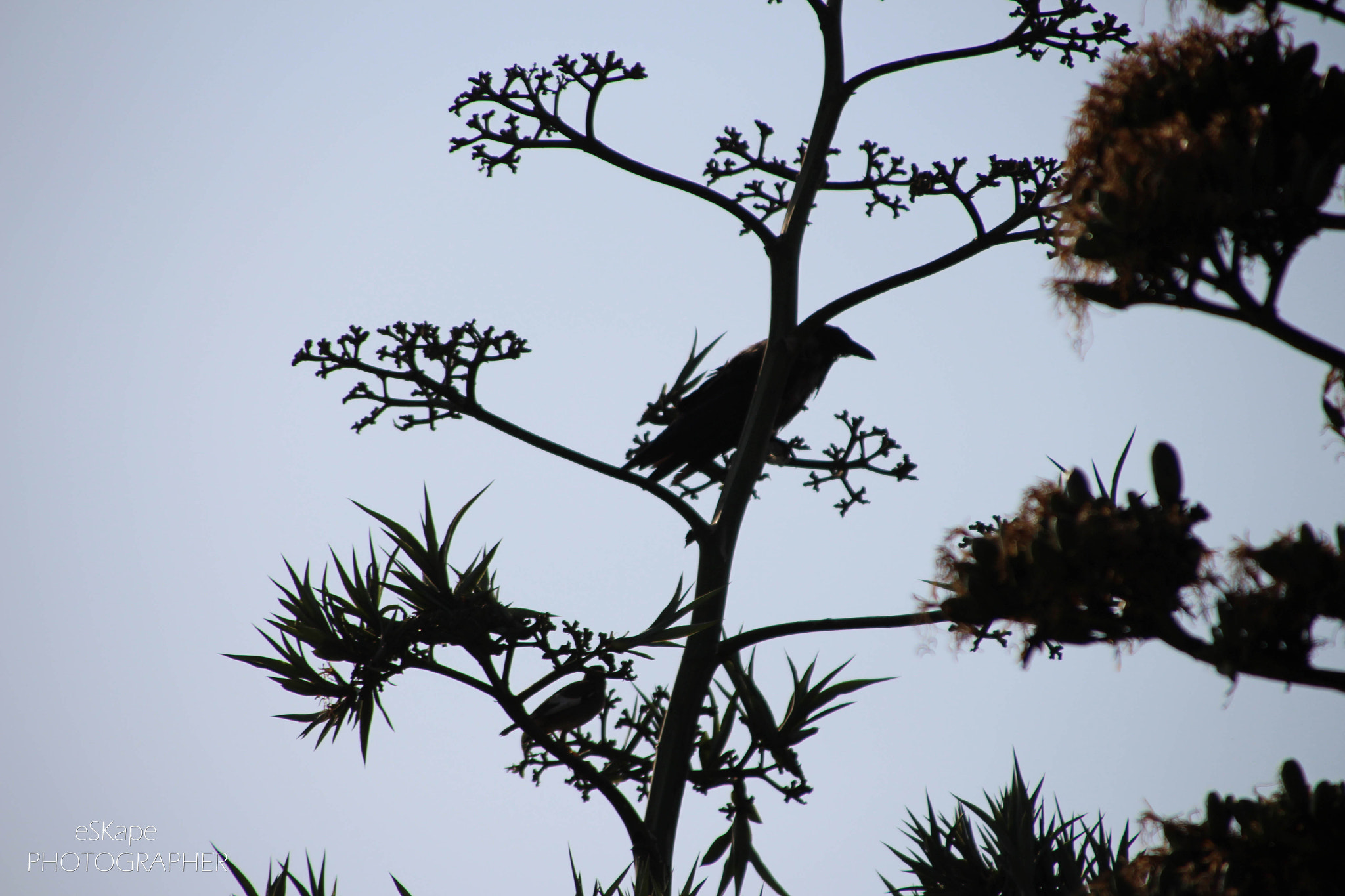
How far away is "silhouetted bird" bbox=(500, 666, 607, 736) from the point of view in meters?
3.46

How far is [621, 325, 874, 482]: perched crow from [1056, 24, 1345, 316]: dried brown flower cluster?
211cm

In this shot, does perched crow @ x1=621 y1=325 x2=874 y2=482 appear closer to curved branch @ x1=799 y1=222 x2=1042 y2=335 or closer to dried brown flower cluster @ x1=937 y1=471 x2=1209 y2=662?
curved branch @ x1=799 y1=222 x2=1042 y2=335

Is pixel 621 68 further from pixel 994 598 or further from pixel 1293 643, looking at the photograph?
pixel 1293 643

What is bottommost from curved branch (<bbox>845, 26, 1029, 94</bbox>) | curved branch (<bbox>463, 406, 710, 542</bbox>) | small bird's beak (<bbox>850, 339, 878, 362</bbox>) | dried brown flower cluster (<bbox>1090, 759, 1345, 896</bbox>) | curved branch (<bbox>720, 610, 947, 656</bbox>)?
dried brown flower cluster (<bbox>1090, 759, 1345, 896</bbox>)

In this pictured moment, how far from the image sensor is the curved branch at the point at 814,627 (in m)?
2.69

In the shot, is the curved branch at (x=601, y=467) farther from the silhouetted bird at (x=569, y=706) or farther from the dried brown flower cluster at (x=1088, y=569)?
the dried brown flower cluster at (x=1088, y=569)

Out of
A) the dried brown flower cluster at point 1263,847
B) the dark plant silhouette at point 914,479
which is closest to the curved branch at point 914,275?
the dark plant silhouette at point 914,479

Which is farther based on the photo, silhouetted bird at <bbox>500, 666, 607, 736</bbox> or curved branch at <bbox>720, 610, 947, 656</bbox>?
silhouetted bird at <bbox>500, 666, 607, 736</bbox>

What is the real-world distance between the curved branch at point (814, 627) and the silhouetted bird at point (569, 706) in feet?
1.74

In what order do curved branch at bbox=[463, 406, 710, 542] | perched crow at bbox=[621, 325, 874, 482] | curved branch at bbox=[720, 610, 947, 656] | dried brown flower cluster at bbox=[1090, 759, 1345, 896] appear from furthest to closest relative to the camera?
perched crow at bbox=[621, 325, 874, 482]
curved branch at bbox=[463, 406, 710, 542]
curved branch at bbox=[720, 610, 947, 656]
dried brown flower cluster at bbox=[1090, 759, 1345, 896]

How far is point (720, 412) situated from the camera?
13.8 feet

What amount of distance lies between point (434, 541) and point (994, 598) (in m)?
2.13

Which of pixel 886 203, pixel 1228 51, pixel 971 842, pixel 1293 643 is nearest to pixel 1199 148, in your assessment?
pixel 1228 51

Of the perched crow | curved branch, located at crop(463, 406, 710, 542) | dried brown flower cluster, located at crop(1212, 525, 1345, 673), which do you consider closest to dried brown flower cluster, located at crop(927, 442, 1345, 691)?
dried brown flower cluster, located at crop(1212, 525, 1345, 673)
